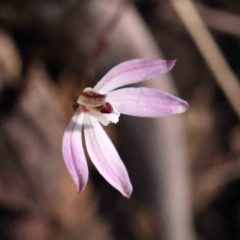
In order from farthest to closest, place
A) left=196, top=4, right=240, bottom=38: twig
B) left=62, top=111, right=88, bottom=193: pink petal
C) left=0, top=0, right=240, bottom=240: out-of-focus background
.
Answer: left=196, top=4, right=240, bottom=38: twig, left=0, top=0, right=240, bottom=240: out-of-focus background, left=62, top=111, right=88, bottom=193: pink petal

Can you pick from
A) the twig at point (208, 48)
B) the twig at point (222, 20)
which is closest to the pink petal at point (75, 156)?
the twig at point (208, 48)

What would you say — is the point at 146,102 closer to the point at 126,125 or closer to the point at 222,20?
the point at 126,125

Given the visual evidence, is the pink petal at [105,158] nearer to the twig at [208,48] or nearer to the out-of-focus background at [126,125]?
the out-of-focus background at [126,125]

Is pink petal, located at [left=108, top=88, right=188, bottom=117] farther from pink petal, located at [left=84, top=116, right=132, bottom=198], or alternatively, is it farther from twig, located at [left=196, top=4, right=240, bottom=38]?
twig, located at [left=196, top=4, right=240, bottom=38]

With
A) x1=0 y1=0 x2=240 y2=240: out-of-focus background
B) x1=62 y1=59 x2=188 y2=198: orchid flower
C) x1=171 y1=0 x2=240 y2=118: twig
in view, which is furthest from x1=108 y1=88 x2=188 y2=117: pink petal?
x1=171 y1=0 x2=240 y2=118: twig

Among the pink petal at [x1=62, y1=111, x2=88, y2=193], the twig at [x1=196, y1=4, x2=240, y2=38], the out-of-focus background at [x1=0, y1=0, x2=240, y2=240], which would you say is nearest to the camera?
the pink petal at [x1=62, y1=111, x2=88, y2=193]

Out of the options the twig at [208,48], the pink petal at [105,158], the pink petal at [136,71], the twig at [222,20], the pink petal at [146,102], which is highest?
the twig at [222,20]

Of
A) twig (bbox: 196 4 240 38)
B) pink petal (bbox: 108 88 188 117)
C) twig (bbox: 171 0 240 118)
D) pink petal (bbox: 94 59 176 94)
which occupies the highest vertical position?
twig (bbox: 196 4 240 38)
